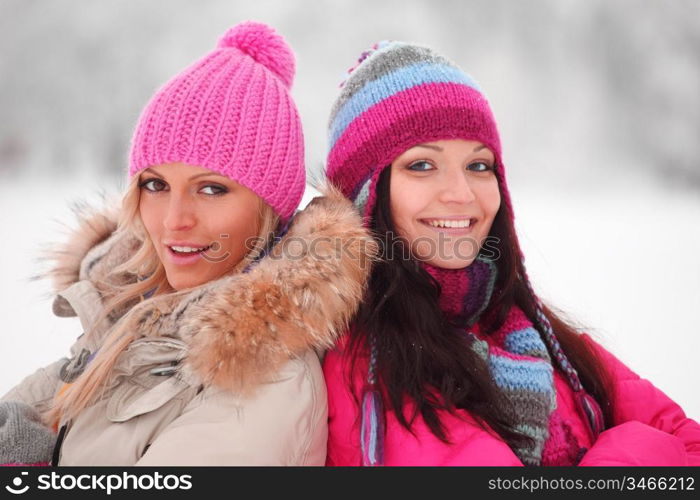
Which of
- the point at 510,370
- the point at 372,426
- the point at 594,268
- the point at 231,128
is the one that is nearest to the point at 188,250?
the point at 231,128

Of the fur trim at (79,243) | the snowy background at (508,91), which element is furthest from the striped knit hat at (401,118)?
the snowy background at (508,91)

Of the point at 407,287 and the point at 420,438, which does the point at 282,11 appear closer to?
the point at 407,287

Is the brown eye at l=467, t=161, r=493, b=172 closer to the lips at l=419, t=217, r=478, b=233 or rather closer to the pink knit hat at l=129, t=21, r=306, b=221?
the lips at l=419, t=217, r=478, b=233

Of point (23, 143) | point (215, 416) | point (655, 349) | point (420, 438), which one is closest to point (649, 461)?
point (420, 438)

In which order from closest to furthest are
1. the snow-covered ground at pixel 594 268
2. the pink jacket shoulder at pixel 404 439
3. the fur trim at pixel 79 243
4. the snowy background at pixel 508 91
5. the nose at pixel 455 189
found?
1. the pink jacket shoulder at pixel 404 439
2. the nose at pixel 455 189
3. the fur trim at pixel 79 243
4. the snow-covered ground at pixel 594 268
5. the snowy background at pixel 508 91

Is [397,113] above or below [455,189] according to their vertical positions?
above

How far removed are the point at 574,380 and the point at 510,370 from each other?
30 cm

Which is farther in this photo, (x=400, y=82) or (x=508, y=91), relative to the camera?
(x=508, y=91)

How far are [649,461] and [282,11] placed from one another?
4384 mm

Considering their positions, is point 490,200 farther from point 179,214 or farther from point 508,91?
point 508,91

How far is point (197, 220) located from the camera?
1.46 m

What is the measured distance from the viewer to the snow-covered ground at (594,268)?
9.41 ft

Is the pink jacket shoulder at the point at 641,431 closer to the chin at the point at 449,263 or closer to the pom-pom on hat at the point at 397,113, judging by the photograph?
the chin at the point at 449,263

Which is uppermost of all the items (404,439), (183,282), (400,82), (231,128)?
(400,82)
